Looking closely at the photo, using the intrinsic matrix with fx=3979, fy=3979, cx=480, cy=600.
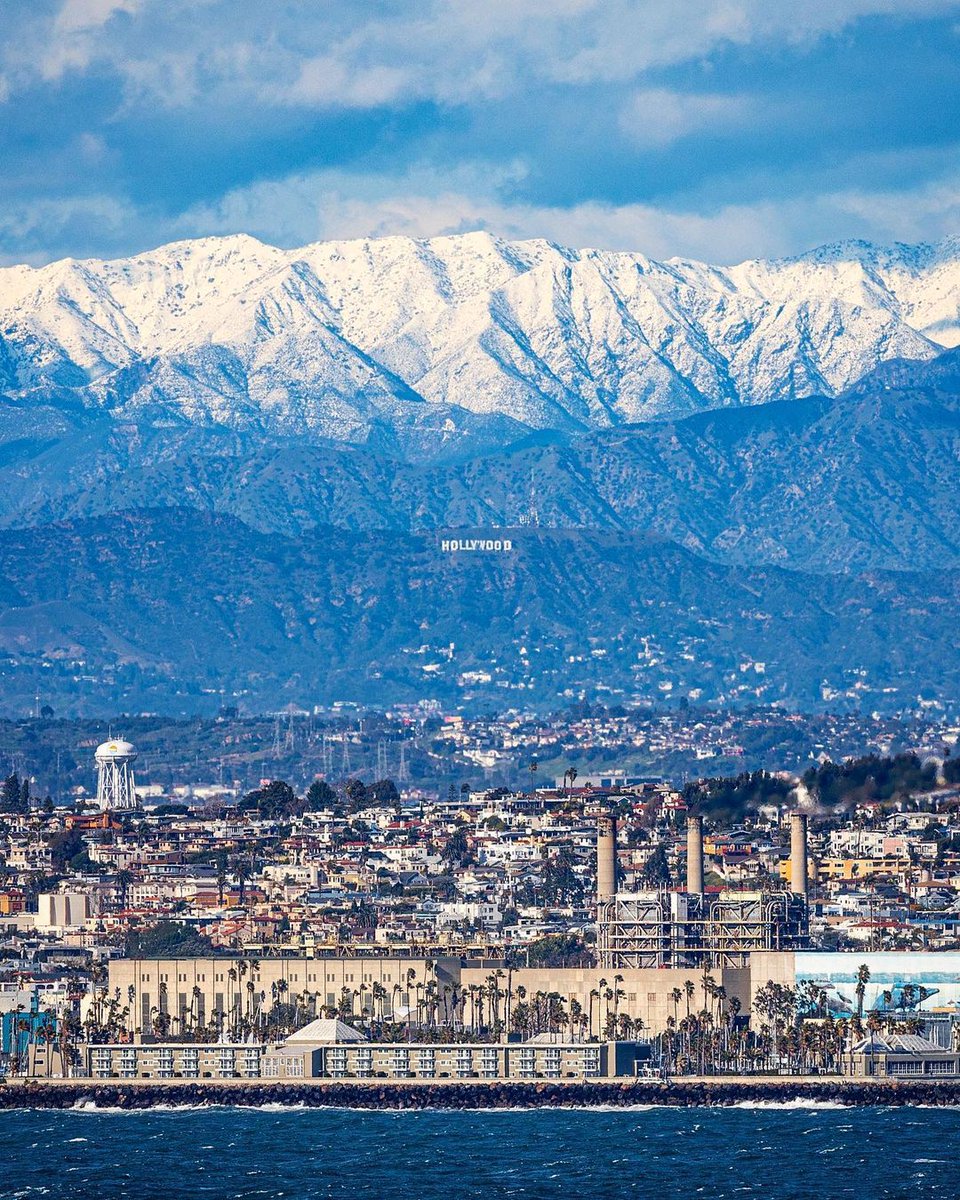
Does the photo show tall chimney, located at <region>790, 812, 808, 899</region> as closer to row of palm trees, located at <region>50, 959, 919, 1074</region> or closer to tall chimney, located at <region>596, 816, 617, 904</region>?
tall chimney, located at <region>596, 816, 617, 904</region>

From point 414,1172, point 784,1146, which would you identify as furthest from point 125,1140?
point 784,1146

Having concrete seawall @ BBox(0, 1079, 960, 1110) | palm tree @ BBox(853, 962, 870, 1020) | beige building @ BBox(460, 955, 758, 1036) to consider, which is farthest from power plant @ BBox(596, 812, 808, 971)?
concrete seawall @ BBox(0, 1079, 960, 1110)

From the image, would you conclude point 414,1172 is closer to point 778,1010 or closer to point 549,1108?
point 549,1108

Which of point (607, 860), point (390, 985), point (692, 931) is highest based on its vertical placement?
point (607, 860)

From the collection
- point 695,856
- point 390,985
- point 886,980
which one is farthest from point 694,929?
point 695,856

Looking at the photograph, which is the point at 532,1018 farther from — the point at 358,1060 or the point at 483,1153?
the point at 483,1153

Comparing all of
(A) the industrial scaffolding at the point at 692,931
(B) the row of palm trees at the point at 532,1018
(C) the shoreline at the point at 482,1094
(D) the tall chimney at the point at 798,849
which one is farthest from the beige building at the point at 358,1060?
(D) the tall chimney at the point at 798,849
